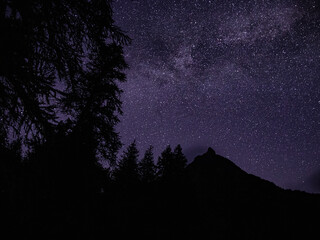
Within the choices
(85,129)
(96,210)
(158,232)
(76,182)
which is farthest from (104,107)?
(158,232)

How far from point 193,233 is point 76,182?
5.97 m

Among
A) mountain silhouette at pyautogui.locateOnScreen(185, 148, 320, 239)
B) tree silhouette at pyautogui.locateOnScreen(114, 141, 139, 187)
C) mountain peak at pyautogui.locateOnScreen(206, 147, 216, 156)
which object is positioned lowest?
mountain silhouette at pyautogui.locateOnScreen(185, 148, 320, 239)

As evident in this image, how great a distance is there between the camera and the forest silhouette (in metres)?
3.03

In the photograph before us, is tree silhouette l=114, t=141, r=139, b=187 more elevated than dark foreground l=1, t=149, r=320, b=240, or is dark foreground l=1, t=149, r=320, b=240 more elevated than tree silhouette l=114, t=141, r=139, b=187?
tree silhouette l=114, t=141, r=139, b=187

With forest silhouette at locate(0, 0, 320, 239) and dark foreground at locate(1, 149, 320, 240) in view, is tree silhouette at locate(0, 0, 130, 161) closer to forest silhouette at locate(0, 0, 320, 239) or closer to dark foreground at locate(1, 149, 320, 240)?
forest silhouette at locate(0, 0, 320, 239)

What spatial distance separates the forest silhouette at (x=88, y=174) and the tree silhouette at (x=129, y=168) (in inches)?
597

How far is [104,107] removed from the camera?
10.0 meters

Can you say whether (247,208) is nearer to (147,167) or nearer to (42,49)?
(42,49)

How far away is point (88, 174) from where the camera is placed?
752 centimetres

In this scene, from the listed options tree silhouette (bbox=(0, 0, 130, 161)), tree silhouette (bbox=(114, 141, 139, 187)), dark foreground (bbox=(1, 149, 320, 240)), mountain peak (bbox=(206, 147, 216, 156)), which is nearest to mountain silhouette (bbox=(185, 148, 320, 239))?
dark foreground (bbox=(1, 149, 320, 240))

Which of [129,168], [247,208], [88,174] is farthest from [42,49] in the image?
[129,168]

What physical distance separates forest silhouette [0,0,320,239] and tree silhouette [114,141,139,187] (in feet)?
49.7

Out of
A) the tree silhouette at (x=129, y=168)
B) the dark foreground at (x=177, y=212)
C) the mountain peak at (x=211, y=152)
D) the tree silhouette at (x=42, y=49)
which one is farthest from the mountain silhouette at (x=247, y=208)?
the tree silhouette at (x=129, y=168)

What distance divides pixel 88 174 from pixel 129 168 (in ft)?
79.2
